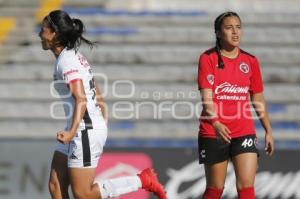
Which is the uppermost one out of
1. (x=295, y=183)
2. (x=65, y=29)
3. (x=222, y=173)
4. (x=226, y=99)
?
(x=65, y=29)

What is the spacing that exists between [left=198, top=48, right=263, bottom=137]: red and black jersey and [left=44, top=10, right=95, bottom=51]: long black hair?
867 millimetres

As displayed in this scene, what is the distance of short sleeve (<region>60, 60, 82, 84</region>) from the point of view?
5141 mm

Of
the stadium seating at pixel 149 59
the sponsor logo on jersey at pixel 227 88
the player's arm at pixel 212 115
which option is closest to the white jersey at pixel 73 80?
the player's arm at pixel 212 115

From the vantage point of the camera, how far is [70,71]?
5156 millimetres

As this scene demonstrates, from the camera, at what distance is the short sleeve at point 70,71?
5.14m

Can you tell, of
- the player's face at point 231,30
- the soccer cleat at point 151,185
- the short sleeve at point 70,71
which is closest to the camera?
the short sleeve at point 70,71

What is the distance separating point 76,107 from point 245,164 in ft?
4.27

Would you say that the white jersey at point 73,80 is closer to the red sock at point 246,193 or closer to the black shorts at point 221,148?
the black shorts at point 221,148

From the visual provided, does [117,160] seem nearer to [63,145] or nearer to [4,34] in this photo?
[63,145]

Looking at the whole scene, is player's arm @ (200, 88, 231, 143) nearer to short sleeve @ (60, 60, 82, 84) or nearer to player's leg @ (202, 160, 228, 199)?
player's leg @ (202, 160, 228, 199)

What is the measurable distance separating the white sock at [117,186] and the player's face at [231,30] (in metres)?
1.28

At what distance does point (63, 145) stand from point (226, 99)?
1215 millimetres

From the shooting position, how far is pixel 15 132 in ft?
30.8

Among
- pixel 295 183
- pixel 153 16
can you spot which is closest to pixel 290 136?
pixel 295 183
